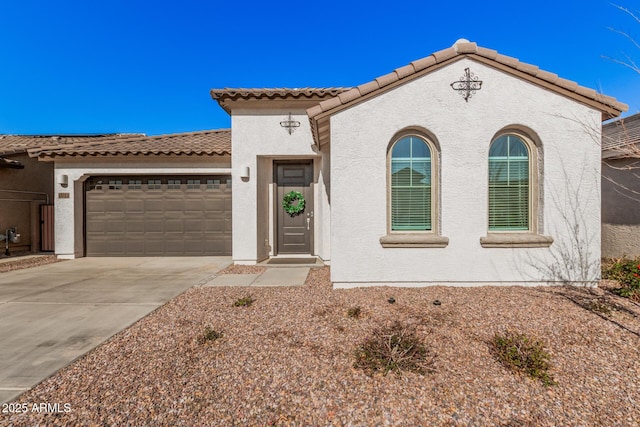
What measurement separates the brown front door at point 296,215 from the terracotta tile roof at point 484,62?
147 inches

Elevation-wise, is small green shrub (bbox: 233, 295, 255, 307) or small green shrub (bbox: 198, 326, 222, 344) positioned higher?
small green shrub (bbox: 233, 295, 255, 307)

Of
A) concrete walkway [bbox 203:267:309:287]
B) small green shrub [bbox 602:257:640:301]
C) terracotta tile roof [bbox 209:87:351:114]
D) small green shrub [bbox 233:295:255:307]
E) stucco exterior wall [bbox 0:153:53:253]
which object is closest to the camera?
small green shrub [bbox 233:295:255:307]

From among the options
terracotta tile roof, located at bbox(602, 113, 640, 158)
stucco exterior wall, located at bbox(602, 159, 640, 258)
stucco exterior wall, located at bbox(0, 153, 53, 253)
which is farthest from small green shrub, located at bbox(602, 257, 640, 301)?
stucco exterior wall, located at bbox(0, 153, 53, 253)

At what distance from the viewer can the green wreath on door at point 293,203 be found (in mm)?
8766

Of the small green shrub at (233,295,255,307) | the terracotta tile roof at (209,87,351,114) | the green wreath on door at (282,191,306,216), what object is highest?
the terracotta tile roof at (209,87,351,114)

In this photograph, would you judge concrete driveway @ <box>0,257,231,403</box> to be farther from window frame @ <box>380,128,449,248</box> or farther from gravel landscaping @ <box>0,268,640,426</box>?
window frame @ <box>380,128,449,248</box>

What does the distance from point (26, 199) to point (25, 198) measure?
0.05 m

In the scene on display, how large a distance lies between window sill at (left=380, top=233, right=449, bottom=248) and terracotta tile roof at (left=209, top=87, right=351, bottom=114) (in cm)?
462

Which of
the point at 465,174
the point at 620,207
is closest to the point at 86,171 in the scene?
the point at 465,174

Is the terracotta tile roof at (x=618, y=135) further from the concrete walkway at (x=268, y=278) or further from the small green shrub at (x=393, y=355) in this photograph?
the concrete walkway at (x=268, y=278)

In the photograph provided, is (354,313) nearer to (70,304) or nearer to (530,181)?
(530,181)

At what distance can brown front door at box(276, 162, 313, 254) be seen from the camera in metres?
8.80

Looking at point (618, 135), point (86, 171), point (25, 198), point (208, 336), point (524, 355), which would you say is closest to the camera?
point (524, 355)

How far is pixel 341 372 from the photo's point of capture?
9.28ft
